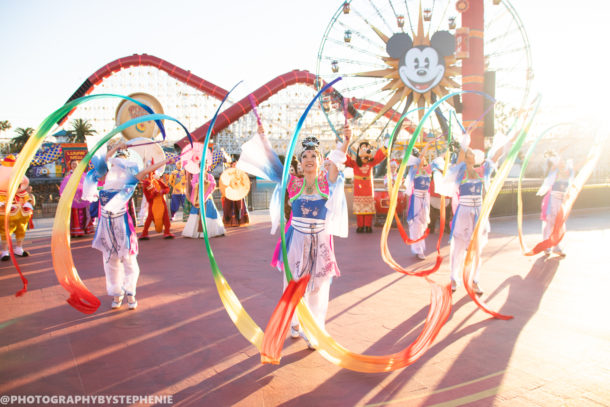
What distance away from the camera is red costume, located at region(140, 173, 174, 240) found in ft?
32.1

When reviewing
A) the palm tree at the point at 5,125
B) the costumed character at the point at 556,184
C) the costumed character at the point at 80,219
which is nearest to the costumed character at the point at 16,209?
the costumed character at the point at 80,219

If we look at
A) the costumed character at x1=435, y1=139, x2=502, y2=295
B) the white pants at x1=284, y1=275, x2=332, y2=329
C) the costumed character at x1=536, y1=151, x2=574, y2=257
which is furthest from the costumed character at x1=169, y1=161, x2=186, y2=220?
the white pants at x1=284, y1=275, x2=332, y2=329

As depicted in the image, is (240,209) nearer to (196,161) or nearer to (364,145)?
(364,145)

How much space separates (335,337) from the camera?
3855 mm

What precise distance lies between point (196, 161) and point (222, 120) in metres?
17.4

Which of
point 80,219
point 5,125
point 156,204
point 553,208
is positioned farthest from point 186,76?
point 5,125

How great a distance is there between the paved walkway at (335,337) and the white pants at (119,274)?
253 millimetres

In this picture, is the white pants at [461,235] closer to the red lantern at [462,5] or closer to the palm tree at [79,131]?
the red lantern at [462,5]

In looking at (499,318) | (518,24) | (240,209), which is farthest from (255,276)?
(518,24)

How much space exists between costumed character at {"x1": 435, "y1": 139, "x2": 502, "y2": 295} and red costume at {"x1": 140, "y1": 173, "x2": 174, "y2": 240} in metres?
6.67

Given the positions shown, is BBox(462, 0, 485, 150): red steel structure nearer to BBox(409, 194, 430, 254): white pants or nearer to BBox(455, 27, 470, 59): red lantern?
BBox(455, 27, 470, 59): red lantern

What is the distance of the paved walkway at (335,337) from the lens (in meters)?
2.88

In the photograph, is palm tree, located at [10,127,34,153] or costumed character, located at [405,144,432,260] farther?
palm tree, located at [10,127,34,153]

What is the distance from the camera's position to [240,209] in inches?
470
